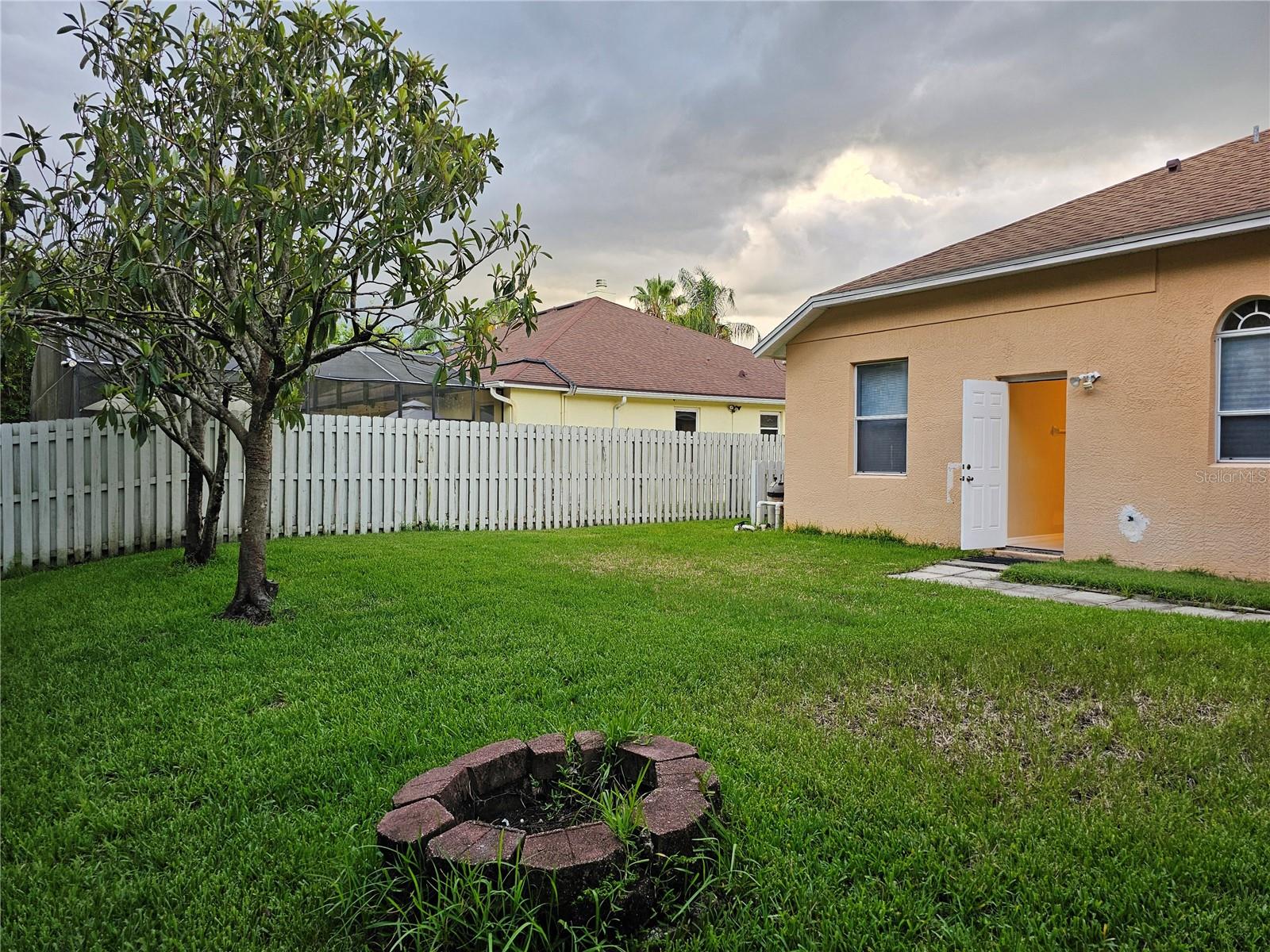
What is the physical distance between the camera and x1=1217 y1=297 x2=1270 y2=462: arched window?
7.28 metres

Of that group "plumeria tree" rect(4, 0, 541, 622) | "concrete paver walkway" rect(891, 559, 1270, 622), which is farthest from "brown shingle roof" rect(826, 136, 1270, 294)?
"plumeria tree" rect(4, 0, 541, 622)

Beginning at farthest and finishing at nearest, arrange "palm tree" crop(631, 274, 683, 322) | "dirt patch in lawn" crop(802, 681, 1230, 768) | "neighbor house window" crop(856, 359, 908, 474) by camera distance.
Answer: "palm tree" crop(631, 274, 683, 322) < "neighbor house window" crop(856, 359, 908, 474) < "dirt patch in lawn" crop(802, 681, 1230, 768)

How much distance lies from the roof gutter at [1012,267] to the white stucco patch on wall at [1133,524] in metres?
2.78

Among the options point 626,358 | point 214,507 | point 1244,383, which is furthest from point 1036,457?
point 626,358

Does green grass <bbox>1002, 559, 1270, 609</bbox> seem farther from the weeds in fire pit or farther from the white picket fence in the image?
the weeds in fire pit

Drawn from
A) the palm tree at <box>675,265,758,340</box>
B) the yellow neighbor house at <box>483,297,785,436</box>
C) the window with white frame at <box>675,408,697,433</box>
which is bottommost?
the window with white frame at <box>675,408,697,433</box>

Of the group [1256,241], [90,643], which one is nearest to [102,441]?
[90,643]

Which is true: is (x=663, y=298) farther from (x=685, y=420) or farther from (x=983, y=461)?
(x=983, y=461)

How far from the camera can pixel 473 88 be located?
881 cm

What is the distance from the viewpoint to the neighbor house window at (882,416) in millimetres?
10531

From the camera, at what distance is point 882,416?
35.3 feet

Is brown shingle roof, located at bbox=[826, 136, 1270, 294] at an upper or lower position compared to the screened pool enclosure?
upper

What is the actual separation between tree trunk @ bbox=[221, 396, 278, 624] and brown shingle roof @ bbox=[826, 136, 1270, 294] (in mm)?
7942

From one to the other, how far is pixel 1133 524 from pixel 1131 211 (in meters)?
3.61
